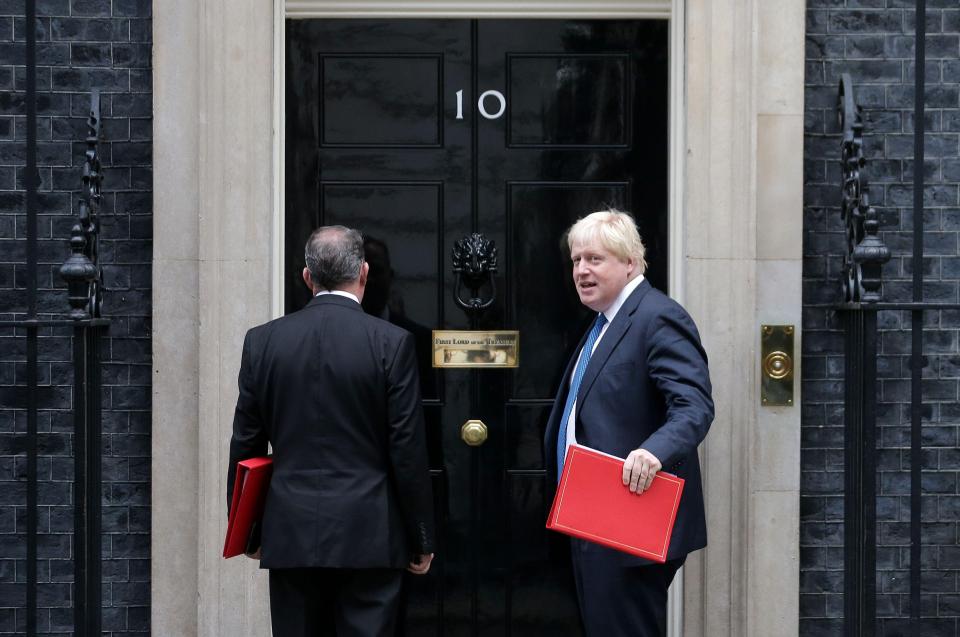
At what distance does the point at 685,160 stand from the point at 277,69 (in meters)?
1.64

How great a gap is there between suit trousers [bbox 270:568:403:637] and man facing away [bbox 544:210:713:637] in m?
0.61

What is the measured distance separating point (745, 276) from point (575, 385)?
1053mm

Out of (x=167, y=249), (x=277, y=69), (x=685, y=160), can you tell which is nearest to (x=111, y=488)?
(x=167, y=249)

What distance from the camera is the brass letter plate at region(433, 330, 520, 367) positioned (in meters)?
4.91

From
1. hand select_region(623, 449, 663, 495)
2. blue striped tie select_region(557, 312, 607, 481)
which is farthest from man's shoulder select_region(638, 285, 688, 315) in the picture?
hand select_region(623, 449, 663, 495)

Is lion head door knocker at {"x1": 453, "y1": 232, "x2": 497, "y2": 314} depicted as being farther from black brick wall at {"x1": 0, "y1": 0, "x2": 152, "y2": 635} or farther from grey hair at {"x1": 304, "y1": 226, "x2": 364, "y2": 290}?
black brick wall at {"x1": 0, "y1": 0, "x2": 152, "y2": 635}

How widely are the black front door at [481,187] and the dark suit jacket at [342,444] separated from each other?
106 centimetres

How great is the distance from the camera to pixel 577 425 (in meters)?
3.85

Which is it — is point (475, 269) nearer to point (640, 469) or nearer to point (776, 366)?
point (776, 366)

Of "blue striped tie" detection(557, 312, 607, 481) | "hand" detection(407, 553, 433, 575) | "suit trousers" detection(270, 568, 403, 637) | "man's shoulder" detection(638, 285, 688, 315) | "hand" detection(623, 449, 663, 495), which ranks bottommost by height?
"suit trousers" detection(270, 568, 403, 637)

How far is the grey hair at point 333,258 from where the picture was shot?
394cm

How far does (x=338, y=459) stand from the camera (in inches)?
150

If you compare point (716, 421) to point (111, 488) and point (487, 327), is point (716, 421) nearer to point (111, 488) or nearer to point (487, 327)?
point (487, 327)

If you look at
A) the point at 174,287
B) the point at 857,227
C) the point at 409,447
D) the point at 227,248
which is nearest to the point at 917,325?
the point at 857,227
